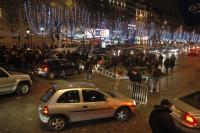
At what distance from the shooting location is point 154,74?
17.8 metres

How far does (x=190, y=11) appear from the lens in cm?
360

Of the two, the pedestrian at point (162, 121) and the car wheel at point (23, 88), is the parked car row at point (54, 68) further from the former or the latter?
the pedestrian at point (162, 121)

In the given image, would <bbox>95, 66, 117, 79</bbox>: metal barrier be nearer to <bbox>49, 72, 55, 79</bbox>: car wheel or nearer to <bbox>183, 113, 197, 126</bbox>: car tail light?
<bbox>49, 72, 55, 79</bbox>: car wheel

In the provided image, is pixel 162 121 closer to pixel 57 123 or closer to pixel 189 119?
pixel 189 119

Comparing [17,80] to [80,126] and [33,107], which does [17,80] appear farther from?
[80,126]

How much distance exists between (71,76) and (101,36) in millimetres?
30432

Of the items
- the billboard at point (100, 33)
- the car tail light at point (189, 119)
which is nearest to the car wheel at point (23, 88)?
the car tail light at point (189, 119)

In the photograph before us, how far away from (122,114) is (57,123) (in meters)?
2.60

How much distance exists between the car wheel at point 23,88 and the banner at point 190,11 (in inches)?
487

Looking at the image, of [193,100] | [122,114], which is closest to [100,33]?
[122,114]

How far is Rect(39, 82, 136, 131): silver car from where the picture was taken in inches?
381

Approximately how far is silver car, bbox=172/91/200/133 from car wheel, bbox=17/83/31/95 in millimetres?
9071

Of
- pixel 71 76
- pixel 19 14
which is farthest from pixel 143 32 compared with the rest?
pixel 71 76

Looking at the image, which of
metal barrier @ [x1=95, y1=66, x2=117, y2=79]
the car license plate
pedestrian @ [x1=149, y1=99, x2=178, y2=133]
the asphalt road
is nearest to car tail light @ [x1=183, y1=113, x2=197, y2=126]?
the car license plate
